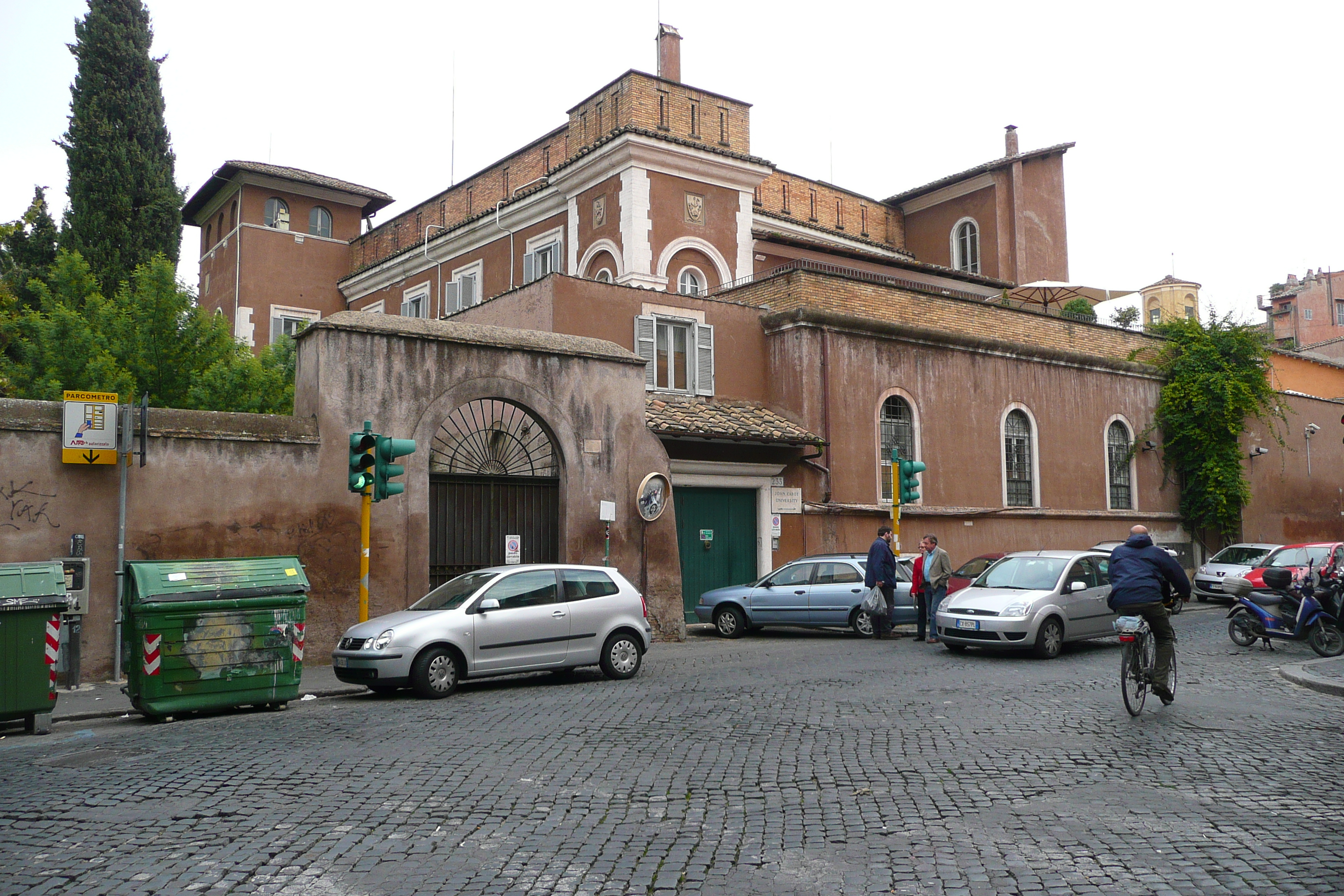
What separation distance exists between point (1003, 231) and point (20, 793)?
3604cm

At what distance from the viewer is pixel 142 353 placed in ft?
74.2

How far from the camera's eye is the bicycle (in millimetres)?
10094

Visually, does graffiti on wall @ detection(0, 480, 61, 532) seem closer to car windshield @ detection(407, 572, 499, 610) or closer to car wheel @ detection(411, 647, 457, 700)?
car windshield @ detection(407, 572, 499, 610)

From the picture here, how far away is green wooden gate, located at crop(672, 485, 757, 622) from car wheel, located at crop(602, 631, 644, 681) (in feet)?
23.5

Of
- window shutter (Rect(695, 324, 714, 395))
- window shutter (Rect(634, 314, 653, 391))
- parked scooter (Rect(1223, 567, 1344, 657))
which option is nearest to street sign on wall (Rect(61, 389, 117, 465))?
window shutter (Rect(634, 314, 653, 391))

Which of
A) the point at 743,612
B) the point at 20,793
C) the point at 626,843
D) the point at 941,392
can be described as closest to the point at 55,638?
the point at 20,793

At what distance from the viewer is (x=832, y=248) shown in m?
32.9

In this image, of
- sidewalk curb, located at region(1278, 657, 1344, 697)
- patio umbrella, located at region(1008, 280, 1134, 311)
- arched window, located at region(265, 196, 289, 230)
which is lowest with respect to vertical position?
sidewalk curb, located at region(1278, 657, 1344, 697)

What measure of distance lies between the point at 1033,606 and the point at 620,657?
569 centimetres

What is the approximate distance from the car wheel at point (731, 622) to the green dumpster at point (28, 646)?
11.0 m

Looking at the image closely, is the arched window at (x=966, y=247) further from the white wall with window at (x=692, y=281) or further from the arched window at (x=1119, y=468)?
the white wall with window at (x=692, y=281)

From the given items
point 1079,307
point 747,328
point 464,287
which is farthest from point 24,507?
point 1079,307

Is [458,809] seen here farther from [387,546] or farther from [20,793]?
[387,546]

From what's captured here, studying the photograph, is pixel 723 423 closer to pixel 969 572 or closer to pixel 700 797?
pixel 969 572
